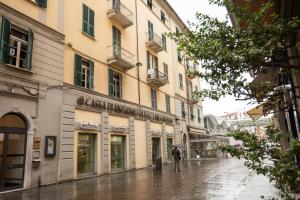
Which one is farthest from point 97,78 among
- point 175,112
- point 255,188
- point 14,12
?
point 175,112

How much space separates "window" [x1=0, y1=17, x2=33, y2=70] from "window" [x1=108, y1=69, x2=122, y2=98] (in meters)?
6.39

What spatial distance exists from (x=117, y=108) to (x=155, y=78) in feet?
19.6

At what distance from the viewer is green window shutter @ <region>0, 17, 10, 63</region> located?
1116cm

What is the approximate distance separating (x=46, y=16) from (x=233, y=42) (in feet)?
40.3

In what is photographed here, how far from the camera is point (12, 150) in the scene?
11.7m

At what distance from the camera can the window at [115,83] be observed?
18.1 m

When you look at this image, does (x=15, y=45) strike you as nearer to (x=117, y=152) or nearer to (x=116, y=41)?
(x=116, y=41)

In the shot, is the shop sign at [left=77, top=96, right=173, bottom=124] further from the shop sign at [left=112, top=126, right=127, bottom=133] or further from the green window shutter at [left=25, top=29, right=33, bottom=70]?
the green window shutter at [left=25, top=29, right=33, bottom=70]

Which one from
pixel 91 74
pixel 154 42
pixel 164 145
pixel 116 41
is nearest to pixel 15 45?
pixel 91 74

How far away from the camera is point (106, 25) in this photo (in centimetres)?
A: 1856

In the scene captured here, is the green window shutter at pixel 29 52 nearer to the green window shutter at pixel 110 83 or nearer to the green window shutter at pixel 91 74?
the green window shutter at pixel 91 74

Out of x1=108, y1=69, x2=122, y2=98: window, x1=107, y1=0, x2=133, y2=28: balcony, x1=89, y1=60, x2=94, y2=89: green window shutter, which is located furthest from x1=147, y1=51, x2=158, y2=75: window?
x1=89, y1=60, x2=94, y2=89: green window shutter

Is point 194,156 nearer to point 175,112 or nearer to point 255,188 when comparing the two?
point 175,112

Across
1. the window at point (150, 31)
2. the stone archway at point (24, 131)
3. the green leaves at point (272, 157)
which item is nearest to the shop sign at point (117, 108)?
the stone archway at point (24, 131)
